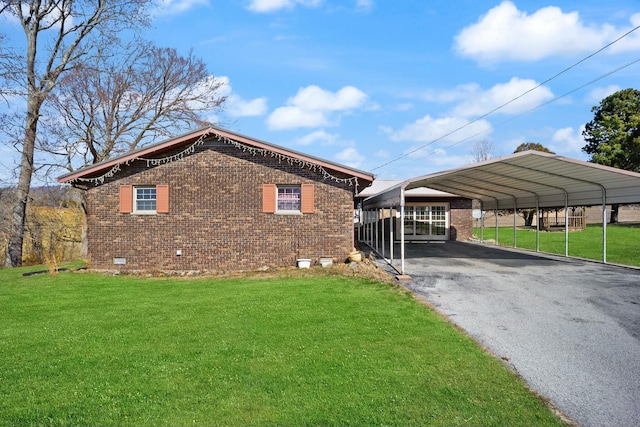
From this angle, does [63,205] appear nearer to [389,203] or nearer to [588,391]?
[389,203]

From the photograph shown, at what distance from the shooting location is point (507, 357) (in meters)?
5.59

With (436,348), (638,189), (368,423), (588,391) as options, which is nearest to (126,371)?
(368,423)

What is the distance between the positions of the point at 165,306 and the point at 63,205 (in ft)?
57.1

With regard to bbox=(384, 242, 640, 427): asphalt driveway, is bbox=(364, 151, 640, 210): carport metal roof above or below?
above

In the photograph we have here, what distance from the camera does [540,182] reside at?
49.6 ft

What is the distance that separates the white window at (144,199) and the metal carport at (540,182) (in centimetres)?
743

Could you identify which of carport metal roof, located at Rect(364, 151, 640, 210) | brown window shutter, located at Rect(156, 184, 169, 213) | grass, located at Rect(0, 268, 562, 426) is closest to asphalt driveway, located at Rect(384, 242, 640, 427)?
grass, located at Rect(0, 268, 562, 426)

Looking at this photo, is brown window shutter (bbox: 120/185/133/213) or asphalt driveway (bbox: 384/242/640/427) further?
brown window shutter (bbox: 120/185/133/213)

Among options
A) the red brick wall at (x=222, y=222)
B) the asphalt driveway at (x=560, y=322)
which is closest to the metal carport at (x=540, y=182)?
the asphalt driveway at (x=560, y=322)

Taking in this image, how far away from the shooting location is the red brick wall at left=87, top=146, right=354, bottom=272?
1384 centimetres

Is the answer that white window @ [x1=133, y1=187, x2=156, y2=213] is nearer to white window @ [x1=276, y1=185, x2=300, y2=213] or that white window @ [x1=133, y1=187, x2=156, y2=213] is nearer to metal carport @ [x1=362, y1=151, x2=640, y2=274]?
white window @ [x1=276, y1=185, x2=300, y2=213]

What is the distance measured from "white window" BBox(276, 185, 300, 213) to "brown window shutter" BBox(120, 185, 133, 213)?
4.59m

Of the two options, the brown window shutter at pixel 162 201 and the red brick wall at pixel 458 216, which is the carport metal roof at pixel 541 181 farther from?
the brown window shutter at pixel 162 201

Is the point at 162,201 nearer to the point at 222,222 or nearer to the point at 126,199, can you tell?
the point at 126,199
